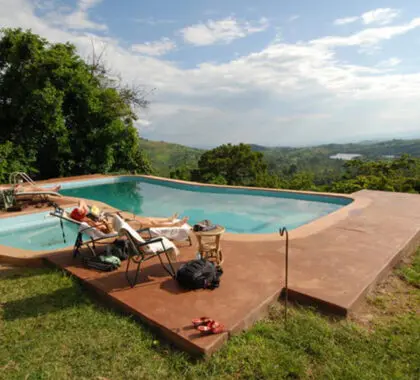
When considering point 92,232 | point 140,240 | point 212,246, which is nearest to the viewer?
point 140,240

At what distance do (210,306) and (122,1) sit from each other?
10672 mm

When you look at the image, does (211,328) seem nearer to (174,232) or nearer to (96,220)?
(174,232)

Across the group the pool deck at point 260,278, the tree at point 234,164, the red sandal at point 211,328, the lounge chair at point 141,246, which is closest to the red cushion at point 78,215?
the pool deck at point 260,278

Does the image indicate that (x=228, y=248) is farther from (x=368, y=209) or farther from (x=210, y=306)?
(x=368, y=209)

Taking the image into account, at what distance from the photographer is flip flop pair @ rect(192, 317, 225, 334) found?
108 inches

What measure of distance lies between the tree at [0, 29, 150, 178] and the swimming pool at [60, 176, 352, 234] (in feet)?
9.85

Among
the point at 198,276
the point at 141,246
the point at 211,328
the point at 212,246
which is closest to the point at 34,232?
the point at 141,246

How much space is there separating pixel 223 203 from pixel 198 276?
7.04 m

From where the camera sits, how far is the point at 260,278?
3854mm

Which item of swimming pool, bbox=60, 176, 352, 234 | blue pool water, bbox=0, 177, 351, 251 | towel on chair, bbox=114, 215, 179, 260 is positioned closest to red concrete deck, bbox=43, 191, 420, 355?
towel on chair, bbox=114, 215, 179, 260

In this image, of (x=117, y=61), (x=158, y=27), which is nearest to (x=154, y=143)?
(x=117, y=61)

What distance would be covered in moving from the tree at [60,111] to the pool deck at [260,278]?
1230cm

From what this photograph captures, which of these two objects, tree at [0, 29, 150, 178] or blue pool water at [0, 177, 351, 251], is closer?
blue pool water at [0, 177, 351, 251]

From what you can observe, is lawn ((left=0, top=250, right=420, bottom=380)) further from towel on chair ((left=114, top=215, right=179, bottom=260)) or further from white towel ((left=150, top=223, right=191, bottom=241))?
white towel ((left=150, top=223, right=191, bottom=241))
